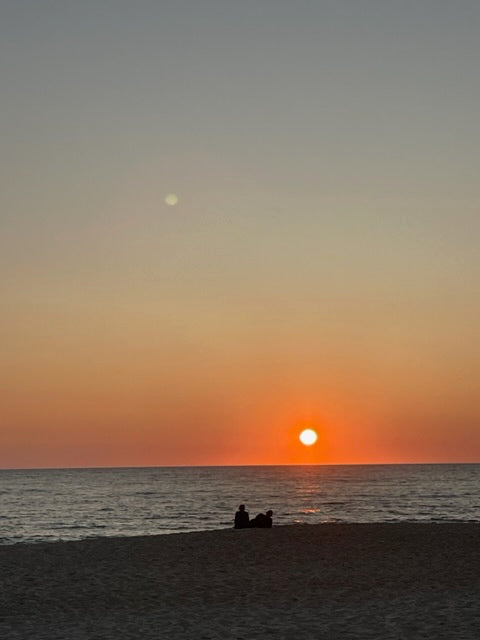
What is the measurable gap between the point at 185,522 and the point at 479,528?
125 feet

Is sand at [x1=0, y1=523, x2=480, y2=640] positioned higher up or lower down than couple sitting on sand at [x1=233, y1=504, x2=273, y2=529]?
lower down

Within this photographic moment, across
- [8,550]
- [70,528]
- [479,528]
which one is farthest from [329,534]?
[70,528]

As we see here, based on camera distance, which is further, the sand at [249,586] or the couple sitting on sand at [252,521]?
the couple sitting on sand at [252,521]

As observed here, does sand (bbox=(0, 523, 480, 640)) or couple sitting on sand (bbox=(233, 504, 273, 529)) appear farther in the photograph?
couple sitting on sand (bbox=(233, 504, 273, 529))

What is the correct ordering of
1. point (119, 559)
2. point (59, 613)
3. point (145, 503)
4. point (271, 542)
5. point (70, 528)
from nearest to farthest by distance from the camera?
point (59, 613)
point (119, 559)
point (271, 542)
point (70, 528)
point (145, 503)

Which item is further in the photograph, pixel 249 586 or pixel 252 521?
pixel 252 521

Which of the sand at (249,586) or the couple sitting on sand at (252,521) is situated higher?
the couple sitting on sand at (252,521)

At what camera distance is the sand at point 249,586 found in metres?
13.7

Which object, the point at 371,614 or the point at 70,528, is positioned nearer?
the point at 371,614

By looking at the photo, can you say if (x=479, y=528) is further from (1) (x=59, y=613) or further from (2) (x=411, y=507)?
(2) (x=411, y=507)

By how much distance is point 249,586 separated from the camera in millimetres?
17656

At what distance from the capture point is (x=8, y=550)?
24.2 meters

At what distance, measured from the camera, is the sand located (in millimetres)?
13665

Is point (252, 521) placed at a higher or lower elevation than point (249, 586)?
higher
